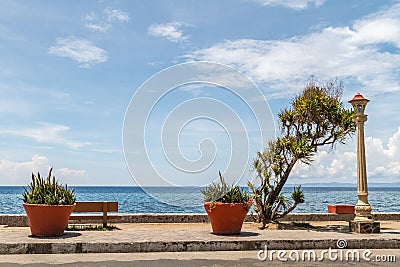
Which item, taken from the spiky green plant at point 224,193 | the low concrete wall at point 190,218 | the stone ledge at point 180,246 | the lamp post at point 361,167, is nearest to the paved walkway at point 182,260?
the stone ledge at point 180,246

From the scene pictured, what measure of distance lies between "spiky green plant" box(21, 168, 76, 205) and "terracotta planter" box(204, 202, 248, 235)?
3.08m

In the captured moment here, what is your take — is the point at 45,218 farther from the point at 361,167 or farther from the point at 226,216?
the point at 361,167

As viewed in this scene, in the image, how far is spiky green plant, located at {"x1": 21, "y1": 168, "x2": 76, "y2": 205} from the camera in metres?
9.55

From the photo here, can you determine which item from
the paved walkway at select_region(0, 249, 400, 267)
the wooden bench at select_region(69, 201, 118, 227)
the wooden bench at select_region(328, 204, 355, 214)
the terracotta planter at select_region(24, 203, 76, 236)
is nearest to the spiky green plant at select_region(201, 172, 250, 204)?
the paved walkway at select_region(0, 249, 400, 267)

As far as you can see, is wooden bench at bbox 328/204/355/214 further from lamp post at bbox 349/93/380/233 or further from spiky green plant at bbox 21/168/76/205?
spiky green plant at bbox 21/168/76/205

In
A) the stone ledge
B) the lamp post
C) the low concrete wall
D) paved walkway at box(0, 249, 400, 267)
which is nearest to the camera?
paved walkway at box(0, 249, 400, 267)

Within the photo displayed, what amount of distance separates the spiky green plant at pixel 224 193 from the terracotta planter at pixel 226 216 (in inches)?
7.8

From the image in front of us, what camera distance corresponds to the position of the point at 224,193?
10.1 meters

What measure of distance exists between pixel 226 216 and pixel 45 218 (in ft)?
12.2

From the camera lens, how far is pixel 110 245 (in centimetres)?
857

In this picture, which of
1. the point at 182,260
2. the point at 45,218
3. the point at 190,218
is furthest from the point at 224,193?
the point at 190,218

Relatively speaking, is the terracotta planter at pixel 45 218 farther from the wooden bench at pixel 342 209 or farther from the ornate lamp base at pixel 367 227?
the wooden bench at pixel 342 209

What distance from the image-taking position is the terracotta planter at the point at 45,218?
Result: 9250 mm

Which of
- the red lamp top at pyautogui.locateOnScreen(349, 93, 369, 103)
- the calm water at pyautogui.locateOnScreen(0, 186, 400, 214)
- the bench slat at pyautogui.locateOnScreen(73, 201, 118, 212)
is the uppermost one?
the red lamp top at pyautogui.locateOnScreen(349, 93, 369, 103)
